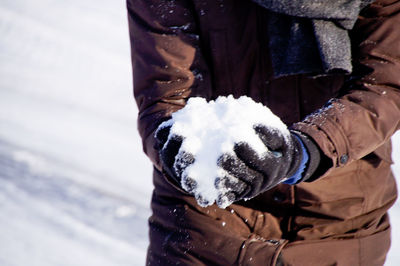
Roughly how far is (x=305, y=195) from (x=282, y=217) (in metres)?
0.11

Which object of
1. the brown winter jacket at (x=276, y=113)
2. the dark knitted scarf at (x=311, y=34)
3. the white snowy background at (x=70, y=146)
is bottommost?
the white snowy background at (x=70, y=146)

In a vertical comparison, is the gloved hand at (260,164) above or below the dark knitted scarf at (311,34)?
below

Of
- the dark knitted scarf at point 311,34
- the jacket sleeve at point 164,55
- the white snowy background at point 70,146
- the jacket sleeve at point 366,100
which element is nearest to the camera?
the jacket sleeve at point 366,100

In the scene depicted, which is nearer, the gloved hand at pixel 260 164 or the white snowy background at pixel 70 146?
the gloved hand at pixel 260 164

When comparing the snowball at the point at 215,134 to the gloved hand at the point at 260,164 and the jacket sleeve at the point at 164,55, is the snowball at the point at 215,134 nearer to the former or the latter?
the gloved hand at the point at 260,164

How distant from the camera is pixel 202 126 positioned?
1322 millimetres

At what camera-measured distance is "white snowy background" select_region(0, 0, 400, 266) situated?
2885mm

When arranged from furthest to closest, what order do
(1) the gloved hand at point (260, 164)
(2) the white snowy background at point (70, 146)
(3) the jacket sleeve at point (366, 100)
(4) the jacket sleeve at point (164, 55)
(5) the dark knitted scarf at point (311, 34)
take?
(2) the white snowy background at point (70, 146)
(4) the jacket sleeve at point (164, 55)
(5) the dark knitted scarf at point (311, 34)
(3) the jacket sleeve at point (366, 100)
(1) the gloved hand at point (260, 164)

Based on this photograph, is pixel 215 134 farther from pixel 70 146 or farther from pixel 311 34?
pixel 70 146

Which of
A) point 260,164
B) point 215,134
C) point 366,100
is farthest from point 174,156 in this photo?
point 366,100

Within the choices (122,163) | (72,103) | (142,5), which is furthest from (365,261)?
(72,103)

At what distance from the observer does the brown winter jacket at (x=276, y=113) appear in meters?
1.57

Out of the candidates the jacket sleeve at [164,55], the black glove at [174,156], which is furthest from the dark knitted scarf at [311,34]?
the black glove at [174,156]

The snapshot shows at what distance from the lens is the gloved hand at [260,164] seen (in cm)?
124
